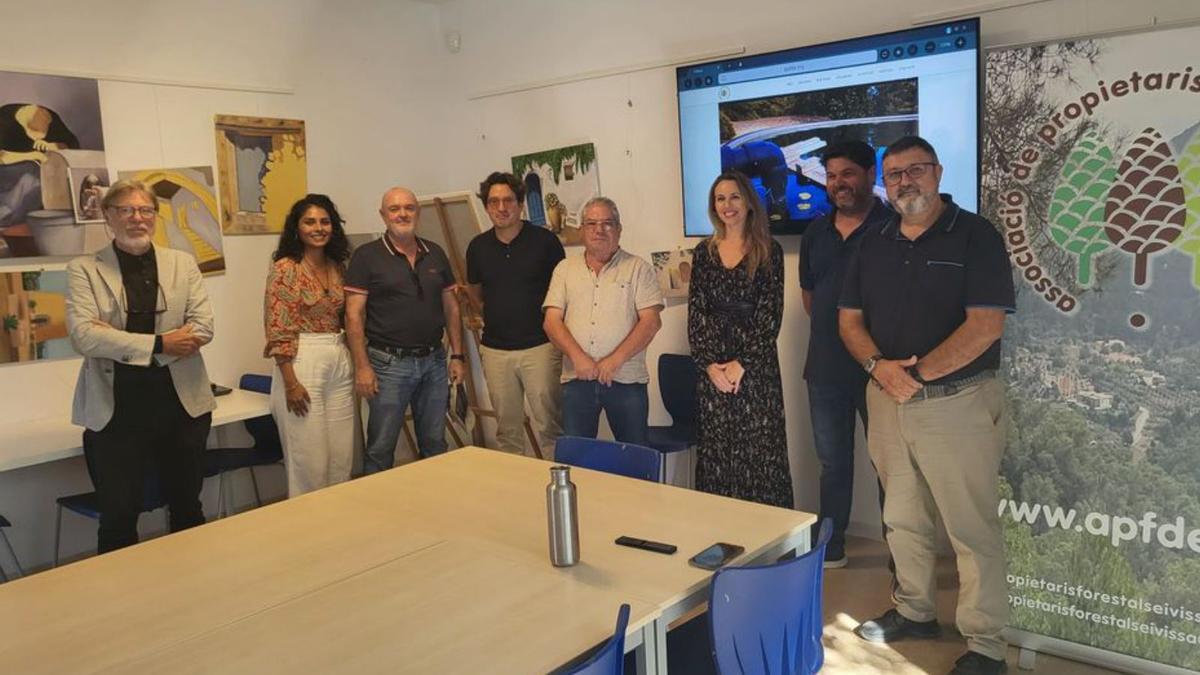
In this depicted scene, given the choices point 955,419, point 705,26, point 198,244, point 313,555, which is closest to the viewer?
point 313,555

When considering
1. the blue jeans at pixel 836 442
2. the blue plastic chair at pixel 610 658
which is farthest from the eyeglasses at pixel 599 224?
the blue plastic chair at pixel 610 658

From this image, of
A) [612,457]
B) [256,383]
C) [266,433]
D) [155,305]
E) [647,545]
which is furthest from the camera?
[256,383]

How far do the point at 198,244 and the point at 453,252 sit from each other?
4.41ft

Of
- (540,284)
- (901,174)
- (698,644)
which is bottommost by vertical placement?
(698,644)

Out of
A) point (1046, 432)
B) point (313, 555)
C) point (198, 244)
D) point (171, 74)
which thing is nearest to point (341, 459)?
point (198, 244)

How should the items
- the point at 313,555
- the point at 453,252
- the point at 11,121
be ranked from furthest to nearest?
the point at 453,252, the point at 11,121, the point at 313,555

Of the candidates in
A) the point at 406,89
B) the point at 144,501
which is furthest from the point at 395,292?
the point at 406,89

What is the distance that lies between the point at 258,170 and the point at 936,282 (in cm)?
357

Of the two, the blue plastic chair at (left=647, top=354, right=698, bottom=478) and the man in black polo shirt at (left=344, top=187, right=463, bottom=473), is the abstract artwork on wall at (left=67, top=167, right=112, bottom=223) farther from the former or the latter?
the blue plastic chair at (left=647, top=354, right=698, bottom=478)

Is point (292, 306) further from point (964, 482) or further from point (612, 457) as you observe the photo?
point (964, 482)

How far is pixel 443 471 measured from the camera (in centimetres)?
271

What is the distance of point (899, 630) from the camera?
2908mm

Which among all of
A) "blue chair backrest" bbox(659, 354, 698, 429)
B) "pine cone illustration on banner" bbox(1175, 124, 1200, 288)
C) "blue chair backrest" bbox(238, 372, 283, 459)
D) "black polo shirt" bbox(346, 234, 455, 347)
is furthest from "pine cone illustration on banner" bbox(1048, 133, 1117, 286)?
"blue chair backrest" bbox(238, 372, 283, 459)

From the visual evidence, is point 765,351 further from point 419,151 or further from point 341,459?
point 419,151
